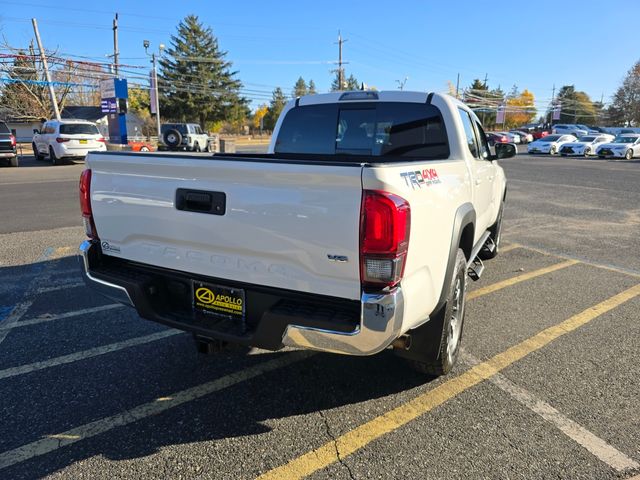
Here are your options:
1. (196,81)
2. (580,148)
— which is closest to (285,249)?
(580,148)

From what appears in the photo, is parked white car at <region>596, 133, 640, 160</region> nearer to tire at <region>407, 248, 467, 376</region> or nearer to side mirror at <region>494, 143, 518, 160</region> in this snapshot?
side mirror at <region>494, 143, 518, 160</region>

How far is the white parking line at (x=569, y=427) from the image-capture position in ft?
7.98

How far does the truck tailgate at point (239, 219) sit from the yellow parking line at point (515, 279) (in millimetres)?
3062

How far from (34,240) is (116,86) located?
23216mm

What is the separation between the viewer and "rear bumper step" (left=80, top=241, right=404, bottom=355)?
2.23 metres

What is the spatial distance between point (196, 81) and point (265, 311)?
6984cm

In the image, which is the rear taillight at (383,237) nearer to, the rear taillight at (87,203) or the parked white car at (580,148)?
the rear taillight at (87,203)

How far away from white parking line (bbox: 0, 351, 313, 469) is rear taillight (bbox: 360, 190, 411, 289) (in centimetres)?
151

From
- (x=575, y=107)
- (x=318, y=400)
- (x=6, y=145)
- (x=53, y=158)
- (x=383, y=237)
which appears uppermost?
(x=575, y=107)

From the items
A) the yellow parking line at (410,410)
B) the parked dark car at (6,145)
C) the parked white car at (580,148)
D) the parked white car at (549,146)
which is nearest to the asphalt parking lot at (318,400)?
the yellow parking line at (410,410)

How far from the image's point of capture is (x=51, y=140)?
2077 centimetres

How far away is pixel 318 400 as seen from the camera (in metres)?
2.99

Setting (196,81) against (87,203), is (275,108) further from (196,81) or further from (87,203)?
(87,203)

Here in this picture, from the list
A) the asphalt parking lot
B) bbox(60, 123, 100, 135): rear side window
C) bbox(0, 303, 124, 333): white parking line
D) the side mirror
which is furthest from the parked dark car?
the side mirror
